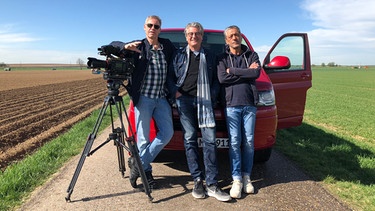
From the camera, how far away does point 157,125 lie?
355 centimetres

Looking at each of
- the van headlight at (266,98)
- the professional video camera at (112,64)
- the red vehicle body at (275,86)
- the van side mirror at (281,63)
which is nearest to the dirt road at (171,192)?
the red vehicle body at (275,86)

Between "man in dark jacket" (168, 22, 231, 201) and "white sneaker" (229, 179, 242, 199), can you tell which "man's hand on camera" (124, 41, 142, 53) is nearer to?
"man in dark jacket" (168, 22, 231, 201)

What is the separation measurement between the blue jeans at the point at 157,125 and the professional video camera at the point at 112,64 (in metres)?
0.45

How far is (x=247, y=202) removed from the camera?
333 centimetres

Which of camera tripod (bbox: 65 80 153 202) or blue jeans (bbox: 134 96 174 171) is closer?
camera tripod (bbox: 65 80 153 202)

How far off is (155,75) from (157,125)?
61 cm

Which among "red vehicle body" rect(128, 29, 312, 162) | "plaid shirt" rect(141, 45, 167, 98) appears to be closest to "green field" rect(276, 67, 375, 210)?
"red vehicle body" rect(128, 29, 312, 162)

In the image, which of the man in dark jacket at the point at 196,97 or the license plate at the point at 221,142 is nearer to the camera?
the man in dark jacket at the point at 196,97

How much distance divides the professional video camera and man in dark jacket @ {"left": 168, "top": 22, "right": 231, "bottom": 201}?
1.73 feet

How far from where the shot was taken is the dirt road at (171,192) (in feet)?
10.5

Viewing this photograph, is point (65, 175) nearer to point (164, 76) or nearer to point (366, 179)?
point (164, 76)

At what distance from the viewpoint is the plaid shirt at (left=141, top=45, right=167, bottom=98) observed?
10.8ft

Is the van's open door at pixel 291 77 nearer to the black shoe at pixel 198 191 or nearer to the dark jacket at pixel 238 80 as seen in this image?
the dark jacket at pixel 238 80

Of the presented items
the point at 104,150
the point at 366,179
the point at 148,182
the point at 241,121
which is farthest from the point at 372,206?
the point at 104,150
